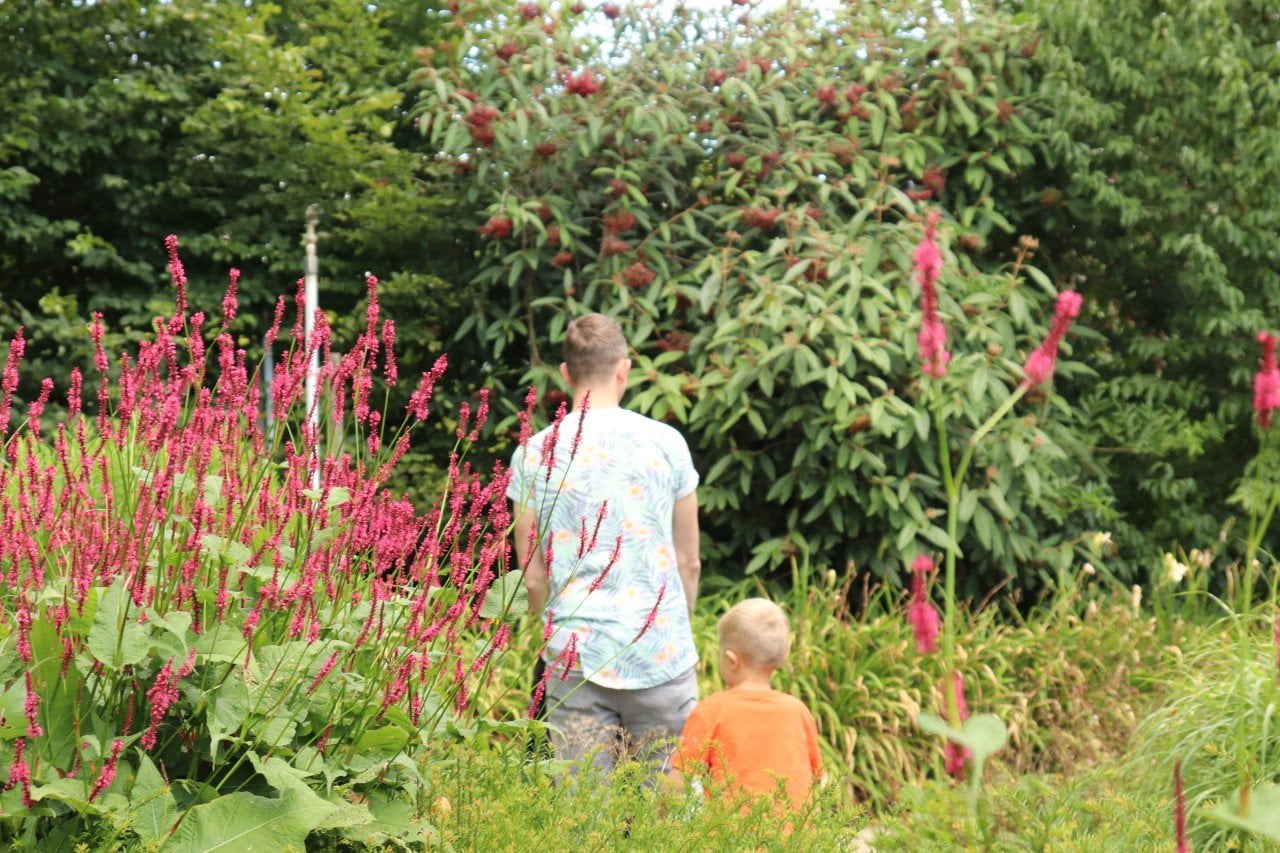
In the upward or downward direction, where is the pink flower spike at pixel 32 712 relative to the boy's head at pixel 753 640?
upward

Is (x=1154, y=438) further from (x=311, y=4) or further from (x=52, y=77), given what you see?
(x=52, y=77)

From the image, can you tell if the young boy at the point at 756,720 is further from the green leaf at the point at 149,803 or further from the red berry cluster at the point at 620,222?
the red berry cluster at the point at 620,222

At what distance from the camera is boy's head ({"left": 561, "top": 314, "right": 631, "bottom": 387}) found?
372 cm

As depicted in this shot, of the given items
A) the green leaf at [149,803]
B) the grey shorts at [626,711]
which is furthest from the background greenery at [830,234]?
the green leaf at [149,803]

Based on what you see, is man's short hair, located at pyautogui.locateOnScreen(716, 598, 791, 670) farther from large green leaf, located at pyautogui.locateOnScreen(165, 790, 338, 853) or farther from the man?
large green leaf, located at pyautogui.locateOnScreen(165, 790, 338, 853)

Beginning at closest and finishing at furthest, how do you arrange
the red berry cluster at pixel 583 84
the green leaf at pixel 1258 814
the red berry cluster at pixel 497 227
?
the green leaf at pixel 1258 814 < the red berry cluster at pixel 497 227 < the red berry cluster at pixel 583 84

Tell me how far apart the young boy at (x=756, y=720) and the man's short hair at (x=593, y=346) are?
2.62ft

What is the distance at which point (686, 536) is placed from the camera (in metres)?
3.92

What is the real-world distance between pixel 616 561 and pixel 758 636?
0.46 meters

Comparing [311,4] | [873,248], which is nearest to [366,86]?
[311,4]

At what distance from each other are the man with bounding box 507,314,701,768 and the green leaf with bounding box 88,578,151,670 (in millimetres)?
1457

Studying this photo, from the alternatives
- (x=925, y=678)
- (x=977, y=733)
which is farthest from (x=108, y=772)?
(x=925, y=678)

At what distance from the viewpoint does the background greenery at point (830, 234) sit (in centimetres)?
631

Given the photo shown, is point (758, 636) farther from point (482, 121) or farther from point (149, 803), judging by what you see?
point (482, 121)
